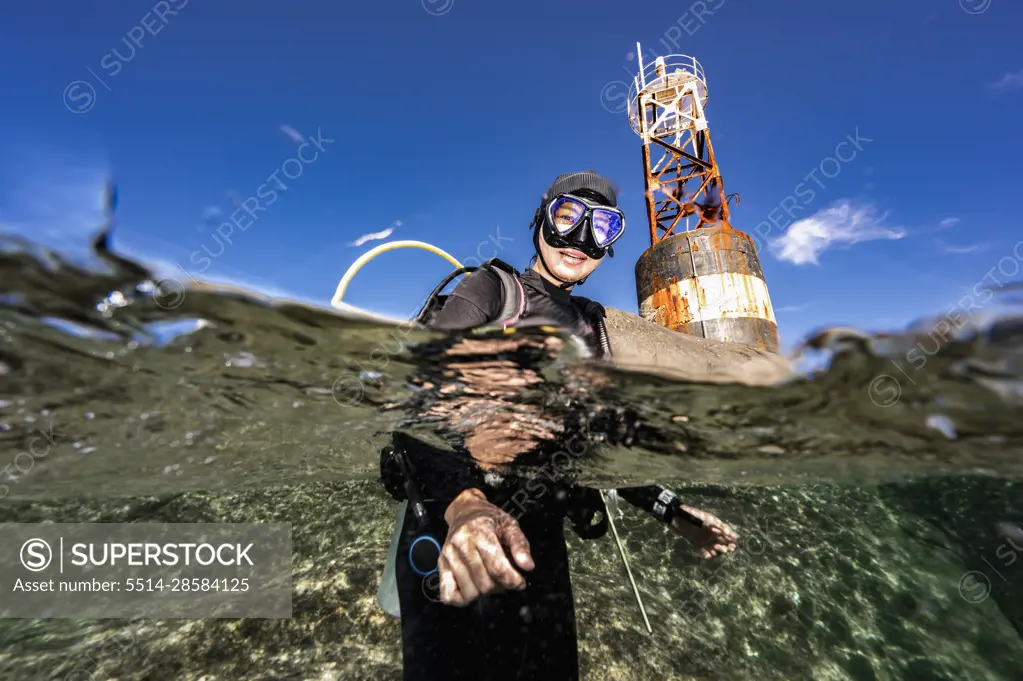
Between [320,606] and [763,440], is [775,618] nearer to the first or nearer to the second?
[763,440]

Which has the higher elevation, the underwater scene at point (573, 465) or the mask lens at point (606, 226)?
the mask lens at point (606, 226)

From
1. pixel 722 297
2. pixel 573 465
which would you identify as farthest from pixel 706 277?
pixel 573 465

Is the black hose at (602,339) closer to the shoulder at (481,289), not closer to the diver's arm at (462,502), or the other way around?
the shoulder at (481,289)

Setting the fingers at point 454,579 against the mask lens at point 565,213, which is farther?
the mask lens at point 565,213

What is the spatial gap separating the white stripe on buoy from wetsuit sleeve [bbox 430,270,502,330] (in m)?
6.51

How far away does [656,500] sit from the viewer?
489cm

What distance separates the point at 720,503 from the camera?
7730 millimetres

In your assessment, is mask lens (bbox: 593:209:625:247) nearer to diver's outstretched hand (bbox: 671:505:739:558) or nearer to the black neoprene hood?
the black neoprene hood

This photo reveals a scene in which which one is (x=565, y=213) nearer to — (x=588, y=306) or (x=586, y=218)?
(x=586, y=218)

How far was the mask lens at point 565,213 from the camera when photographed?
432 cm

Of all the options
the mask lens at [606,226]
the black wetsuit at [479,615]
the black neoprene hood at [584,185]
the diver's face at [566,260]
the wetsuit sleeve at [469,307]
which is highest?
the black neoprene hood at [584,185]

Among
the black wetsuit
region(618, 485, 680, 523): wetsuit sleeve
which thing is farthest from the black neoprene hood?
region(618, 485, 680, 523): wetsuit sleeve

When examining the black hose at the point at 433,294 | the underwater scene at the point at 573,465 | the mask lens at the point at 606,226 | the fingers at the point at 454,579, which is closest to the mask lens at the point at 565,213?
the mask lens at the point at 606,226

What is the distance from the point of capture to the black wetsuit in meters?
3.36
